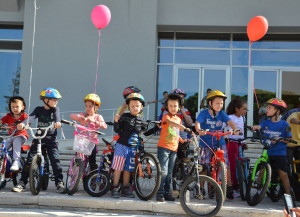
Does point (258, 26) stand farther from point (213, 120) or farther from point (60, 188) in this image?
point (60, 188)

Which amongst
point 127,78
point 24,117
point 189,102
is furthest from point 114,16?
point 24,117

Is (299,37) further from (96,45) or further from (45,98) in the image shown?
(45,98)

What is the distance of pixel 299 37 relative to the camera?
43.1ft

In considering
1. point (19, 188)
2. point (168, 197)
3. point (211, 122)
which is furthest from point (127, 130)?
point (19, 188)

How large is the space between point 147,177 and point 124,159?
49 centimetres

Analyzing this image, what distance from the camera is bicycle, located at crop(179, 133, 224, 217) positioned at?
4.36m

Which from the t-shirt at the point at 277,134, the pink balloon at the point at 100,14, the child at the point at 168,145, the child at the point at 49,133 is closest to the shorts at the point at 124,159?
the child at the point at 168,145

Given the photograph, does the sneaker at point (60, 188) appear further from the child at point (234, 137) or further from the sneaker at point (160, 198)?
the child at point (234, 137)

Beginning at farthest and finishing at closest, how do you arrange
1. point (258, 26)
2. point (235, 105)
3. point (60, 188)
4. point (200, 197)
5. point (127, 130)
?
point (258, 26), point (235, 105), point (60, 188), point (127, 130), point (200, 197)

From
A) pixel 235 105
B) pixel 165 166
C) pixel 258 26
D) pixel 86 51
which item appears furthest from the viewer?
pixel 86 51

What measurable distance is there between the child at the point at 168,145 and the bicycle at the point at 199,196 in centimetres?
47

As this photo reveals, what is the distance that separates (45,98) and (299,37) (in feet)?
37.2

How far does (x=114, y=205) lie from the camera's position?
4668 millimetres

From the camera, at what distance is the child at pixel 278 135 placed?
5.11m
